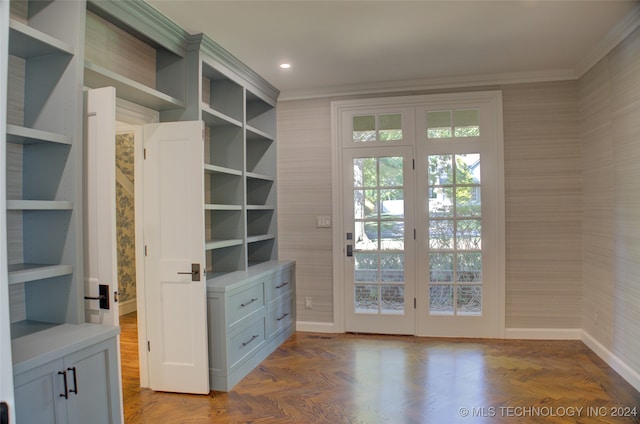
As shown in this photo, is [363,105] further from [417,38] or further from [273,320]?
[273,320]

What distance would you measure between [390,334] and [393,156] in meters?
1.88

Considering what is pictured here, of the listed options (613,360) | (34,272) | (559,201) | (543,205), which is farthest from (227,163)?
(613,360)

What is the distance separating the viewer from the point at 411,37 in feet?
10.1

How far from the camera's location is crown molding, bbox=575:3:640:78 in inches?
110

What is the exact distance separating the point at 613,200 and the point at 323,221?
2619mm

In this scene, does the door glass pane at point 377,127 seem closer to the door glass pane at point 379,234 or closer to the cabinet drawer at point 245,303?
the door glass pane at point 379,234

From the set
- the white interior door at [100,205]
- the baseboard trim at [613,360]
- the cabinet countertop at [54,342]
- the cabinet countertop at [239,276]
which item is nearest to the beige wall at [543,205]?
the baseboard trim at [613,360]

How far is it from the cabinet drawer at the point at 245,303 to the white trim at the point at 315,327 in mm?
987

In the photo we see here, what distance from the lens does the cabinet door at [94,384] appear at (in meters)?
1.69

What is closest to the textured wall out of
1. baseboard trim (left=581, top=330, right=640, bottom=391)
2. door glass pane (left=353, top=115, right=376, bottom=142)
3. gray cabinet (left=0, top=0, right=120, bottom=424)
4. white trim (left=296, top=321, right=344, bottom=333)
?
baseboard trim (left=581, top=330, right=640, bottom=391)

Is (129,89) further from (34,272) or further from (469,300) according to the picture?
(469,300)

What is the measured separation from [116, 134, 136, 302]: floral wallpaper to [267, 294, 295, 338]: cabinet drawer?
2543 millimetres

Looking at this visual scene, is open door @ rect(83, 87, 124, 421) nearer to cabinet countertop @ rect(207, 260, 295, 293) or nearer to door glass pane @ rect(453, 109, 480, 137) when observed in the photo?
cabinet countertop @ rect(207, 260, 295, 293)

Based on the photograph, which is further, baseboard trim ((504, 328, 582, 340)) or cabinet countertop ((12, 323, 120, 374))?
baseboard trim ((504, 328, 582, 340))
